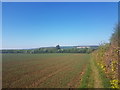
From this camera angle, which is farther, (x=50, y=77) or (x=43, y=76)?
(x=43, y=76)

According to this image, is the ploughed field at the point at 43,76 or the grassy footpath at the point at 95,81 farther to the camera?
the ploughed field at the point at 43,76

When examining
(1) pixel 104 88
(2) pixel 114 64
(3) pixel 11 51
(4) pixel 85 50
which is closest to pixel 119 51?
(2) pixel 114 64

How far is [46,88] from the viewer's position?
638cm

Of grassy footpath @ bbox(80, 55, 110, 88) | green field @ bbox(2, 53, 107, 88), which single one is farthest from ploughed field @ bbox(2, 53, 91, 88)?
grassy footpath @ bbox(80, 55, 110, 88)

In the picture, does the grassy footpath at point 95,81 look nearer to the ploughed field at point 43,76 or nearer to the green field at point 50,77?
the green field at point 50,77

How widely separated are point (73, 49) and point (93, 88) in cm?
5849

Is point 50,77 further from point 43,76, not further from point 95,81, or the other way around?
point 95,81

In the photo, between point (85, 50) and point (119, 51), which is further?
point (85, 50)

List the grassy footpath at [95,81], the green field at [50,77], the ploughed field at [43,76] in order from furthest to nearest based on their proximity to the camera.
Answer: the ploughed field at [43,76], the green field at [50,77], the grassy footpath at [95,81]

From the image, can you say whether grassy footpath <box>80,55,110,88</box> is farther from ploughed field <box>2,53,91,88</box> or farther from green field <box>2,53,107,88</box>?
ploughed field <box>2,53,91,88</box>

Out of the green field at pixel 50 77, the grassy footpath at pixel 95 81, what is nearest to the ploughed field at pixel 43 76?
the green field at pixel 50 77

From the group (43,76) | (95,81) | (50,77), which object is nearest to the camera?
(95,81)

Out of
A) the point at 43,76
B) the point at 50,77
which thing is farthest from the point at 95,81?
the point at 43,76

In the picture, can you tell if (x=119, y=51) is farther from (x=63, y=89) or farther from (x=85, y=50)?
(x=85, y=50)
